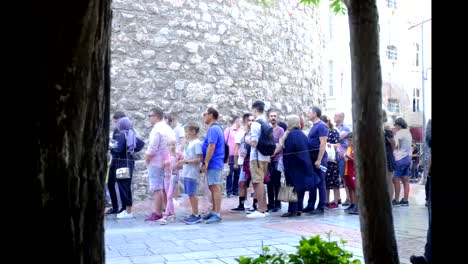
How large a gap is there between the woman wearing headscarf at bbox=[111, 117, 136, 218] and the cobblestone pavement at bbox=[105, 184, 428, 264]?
30cm

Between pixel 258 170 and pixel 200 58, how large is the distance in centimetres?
494

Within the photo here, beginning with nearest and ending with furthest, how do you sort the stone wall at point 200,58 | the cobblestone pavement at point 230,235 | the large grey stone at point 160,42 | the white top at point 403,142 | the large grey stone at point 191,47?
1. the cobblestone pavement at point 230,235
2. the white top at point 403,142
3. the stone wall at point 200,58
4. the large grey stone at point 160,42
5. the large grey stone at point 191,47

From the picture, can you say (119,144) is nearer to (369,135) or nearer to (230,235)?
(230,235)

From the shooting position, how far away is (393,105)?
32.5 metres

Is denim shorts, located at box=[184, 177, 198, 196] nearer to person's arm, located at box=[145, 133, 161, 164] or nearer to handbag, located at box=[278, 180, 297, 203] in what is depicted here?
person's arm, located at box=[145, 133, 161, 164]

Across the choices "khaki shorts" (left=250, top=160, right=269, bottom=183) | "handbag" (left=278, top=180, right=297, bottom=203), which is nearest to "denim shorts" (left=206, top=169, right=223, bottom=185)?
"khaki shorts" (left=250, top=160, right=269, bottom=183)

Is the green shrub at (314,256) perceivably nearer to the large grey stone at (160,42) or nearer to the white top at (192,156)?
the white top at (192,156)

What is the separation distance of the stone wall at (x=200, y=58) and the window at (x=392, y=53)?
62.1ft

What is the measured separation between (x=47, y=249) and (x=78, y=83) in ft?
2.19

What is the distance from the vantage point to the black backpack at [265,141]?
927 cm

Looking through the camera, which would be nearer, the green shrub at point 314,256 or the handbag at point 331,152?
the green shrub at point 314,256

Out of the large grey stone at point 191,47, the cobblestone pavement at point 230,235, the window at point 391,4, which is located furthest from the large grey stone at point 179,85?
the window at point 391,4

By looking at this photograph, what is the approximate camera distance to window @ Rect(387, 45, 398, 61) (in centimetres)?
3316

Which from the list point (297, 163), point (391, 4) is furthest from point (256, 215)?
point (391, 4)
